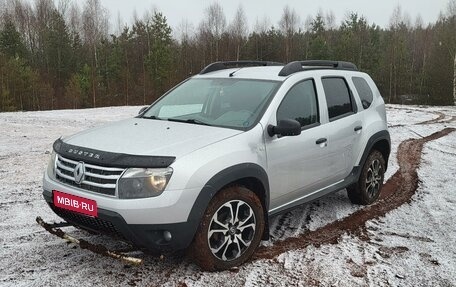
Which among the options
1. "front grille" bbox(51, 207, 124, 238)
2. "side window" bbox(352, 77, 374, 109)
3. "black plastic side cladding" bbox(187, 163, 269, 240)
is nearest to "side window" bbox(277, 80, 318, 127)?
"black plastic side cladding" bbox(187, 163, 269, 240)

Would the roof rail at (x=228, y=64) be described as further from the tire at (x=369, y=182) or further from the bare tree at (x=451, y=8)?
the bare tree at (x=451, y=8)

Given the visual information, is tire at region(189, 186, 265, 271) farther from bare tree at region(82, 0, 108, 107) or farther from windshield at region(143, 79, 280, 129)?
bare tree at region(82, 0, 108, 107)

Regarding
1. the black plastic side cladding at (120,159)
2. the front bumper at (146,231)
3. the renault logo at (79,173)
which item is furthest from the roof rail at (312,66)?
the renault logo at (79,173)

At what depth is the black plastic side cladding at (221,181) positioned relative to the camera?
339cm

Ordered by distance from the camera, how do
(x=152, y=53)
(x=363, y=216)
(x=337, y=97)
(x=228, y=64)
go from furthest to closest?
(x=152, y=53) < (x=228, y=64) < (x=363, y=216) < (x=337, y=97)

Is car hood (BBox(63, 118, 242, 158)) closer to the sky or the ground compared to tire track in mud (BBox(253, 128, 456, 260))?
closer to the sky

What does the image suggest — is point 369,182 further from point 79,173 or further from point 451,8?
point 451,8

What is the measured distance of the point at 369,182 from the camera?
5785mm

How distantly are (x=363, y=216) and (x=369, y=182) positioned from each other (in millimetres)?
593

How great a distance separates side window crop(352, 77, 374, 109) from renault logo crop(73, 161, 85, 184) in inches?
143

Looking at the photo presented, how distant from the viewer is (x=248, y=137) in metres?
3.87

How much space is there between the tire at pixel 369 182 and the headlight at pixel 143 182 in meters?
3.14

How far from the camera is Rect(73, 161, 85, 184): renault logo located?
11.3ft

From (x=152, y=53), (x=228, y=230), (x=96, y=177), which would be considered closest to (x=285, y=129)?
(x=228, y=230)
